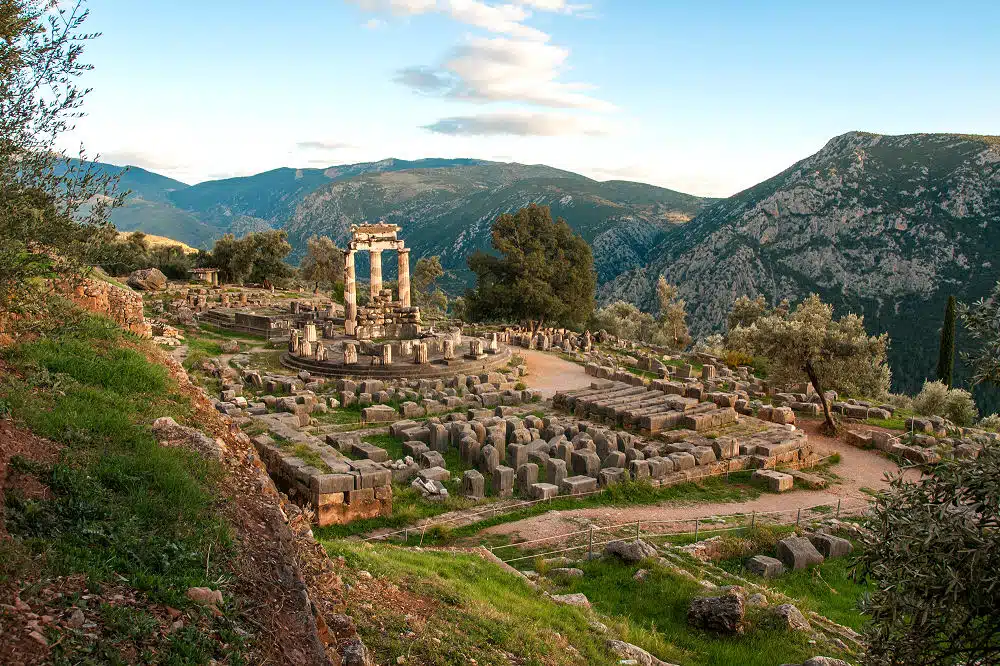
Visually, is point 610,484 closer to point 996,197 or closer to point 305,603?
point 305,603

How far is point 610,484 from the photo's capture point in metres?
16.7

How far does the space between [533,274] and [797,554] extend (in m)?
32.8

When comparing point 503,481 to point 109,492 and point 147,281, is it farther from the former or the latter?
point 147,281

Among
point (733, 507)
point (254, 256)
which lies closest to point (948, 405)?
point (733, 507)

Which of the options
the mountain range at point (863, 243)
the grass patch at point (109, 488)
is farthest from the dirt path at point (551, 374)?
the mountain range at point (863, 243)

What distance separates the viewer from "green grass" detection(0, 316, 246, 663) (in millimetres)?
5246

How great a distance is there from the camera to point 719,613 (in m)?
9.85

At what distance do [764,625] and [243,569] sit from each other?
7.58 m

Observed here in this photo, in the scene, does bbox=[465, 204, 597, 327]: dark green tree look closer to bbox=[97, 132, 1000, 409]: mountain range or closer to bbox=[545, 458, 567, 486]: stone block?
bbox=[545, 458, 567, 486]: stone block

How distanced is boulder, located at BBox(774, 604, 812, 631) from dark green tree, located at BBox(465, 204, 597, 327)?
34.3 metres

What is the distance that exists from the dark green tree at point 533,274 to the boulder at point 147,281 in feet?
77.8

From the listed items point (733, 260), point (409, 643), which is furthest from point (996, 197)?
point (409, 643)

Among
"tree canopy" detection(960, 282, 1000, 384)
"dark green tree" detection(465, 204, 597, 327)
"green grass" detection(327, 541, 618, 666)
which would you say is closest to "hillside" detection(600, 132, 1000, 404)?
"dark green tree" detection(465, 204, 597, 327)

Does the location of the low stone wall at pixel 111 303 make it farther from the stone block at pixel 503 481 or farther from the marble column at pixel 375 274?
the marble column at pixel 375 274
